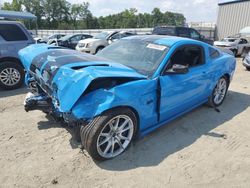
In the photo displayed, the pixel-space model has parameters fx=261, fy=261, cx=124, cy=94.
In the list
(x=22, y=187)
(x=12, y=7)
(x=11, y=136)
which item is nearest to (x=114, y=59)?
(x=11, y=136)

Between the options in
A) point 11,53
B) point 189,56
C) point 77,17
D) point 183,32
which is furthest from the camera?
point 77,17

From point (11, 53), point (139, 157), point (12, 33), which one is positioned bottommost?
point (139, 157)

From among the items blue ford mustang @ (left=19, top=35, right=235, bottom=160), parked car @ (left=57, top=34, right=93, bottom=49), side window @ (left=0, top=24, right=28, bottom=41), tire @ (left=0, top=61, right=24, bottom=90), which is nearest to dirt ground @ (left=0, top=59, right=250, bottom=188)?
blue ford mustang @ (left=19, top=35, right=235, bottom=160)

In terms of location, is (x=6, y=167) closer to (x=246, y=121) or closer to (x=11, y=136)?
(x=11, y=136)

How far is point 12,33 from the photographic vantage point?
709 centimetres

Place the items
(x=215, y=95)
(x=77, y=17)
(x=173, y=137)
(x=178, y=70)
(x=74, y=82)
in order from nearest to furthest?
(x=74, y=82) → (x=178, y=70) → (x=173, y=137) → (x=215, y=95) → (x=77, y=17)

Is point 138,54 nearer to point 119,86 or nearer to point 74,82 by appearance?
point 119,86

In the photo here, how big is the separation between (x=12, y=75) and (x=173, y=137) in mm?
4895

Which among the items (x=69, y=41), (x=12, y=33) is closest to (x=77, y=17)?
(x=69, y=41)

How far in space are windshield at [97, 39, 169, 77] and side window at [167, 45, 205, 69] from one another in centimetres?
38

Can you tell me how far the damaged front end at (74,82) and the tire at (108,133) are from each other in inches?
4.9

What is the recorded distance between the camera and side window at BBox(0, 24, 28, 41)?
22.9ft

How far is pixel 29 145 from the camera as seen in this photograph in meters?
3.81

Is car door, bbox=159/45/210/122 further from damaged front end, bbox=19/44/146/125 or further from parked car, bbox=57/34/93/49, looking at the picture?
parked car, bbox=57/34/93/49
